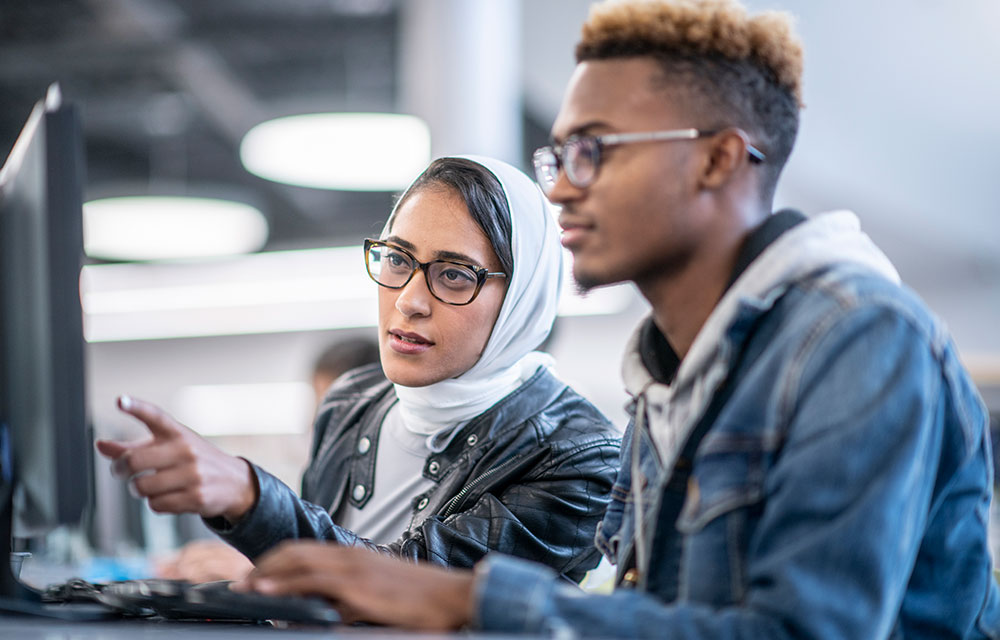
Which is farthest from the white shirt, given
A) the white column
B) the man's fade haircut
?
the white column

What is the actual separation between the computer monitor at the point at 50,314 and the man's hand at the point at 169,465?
9 cm

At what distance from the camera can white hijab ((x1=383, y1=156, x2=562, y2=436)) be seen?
1782mm

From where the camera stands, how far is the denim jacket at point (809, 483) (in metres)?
0.93

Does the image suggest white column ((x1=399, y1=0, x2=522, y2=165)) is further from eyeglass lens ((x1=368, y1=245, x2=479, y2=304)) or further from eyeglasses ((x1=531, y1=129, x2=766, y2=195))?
eyeglasses ((x1=531, y1=129, x2=766, y2=195))

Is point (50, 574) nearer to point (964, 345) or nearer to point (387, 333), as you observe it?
point (387, 333)

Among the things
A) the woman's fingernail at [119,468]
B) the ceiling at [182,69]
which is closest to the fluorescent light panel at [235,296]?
the ceiling at [182,69]

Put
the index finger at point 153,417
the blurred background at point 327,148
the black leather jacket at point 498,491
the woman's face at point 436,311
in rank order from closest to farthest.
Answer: the index finger at point 153,417
the black leather jacket at point 498,491
the woman's face at point 436,311
the blurred background at point 327,148

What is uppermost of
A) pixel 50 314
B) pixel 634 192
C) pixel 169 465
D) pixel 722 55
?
pixel 722 55

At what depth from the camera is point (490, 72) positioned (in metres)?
4.48

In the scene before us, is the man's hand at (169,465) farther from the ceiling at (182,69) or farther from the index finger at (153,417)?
the ceiling at (182,69)

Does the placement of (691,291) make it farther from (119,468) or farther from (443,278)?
(119,468)

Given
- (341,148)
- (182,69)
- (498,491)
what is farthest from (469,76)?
(182,69)

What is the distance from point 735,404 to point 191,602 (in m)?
0.61

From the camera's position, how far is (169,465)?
3.95 feet
